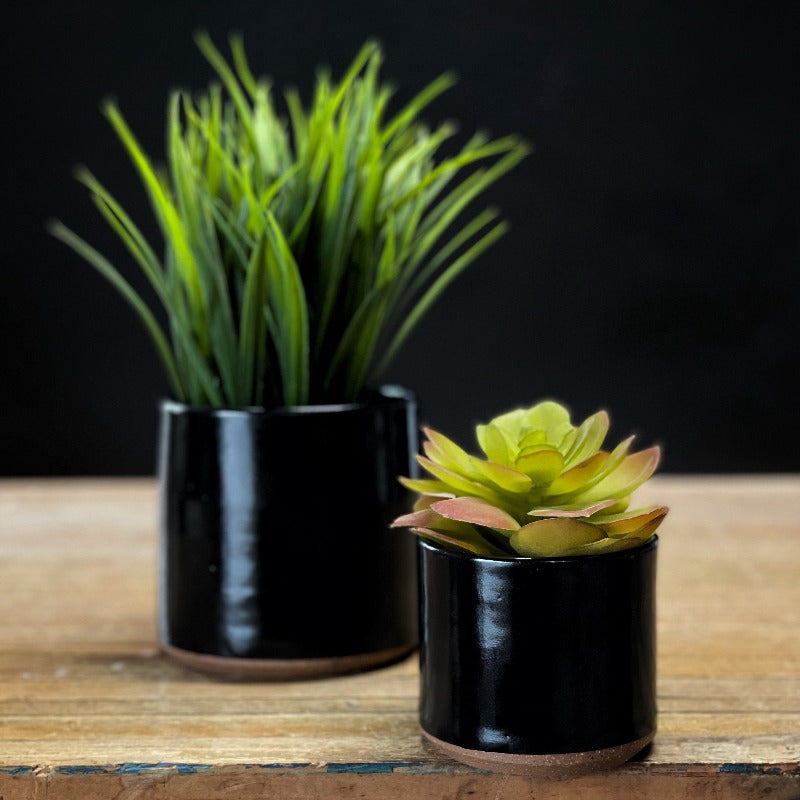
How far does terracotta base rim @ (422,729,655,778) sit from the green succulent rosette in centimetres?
8

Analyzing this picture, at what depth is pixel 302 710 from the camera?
1.81 feet

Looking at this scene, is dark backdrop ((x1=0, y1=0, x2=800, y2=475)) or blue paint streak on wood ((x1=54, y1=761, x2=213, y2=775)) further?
dark backdrop ((x1=0, y1=0, x2=800, y2=475))

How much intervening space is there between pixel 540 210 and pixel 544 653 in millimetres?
1708

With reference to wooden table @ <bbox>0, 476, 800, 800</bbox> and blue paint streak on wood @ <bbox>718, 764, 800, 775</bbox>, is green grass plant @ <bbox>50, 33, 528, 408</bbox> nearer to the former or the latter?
wooden table @ <bbox>0, 476, 800, 800</bbox>

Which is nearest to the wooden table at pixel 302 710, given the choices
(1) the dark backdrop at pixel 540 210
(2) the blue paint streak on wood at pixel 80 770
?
(2) the blue paint streak on wood at pixel 80 770

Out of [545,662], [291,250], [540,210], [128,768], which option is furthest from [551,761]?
[540,210]

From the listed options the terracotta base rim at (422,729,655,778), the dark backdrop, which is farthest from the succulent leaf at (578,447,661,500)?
the dark backdrop

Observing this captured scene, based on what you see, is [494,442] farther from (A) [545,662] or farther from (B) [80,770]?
(B) [80,770]

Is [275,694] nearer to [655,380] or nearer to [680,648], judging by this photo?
[680,648]

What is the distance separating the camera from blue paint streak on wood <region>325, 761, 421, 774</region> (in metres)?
0.48

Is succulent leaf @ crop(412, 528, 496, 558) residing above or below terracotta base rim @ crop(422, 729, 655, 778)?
above

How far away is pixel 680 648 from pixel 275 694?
23 cm

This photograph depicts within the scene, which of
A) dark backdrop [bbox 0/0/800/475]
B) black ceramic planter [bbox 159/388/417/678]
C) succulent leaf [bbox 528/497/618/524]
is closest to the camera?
succulent leaf [bbox 528/497/618/524]

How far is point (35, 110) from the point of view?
6.72 ft
